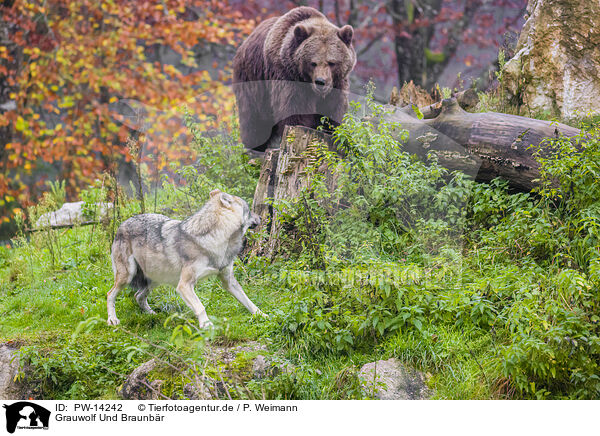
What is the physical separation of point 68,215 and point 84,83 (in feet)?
20.2

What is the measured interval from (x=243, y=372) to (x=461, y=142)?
3700 mm

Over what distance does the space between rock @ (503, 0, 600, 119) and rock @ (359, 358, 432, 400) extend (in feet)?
14.7

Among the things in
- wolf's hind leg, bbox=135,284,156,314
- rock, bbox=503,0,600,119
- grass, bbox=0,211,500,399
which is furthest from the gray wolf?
rock, bbox=503,0,600,119

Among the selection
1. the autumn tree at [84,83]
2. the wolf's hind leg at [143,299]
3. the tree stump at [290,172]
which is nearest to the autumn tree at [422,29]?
the autumn tree at [84,83]

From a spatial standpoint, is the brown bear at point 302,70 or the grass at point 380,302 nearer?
the grass at point 380,302

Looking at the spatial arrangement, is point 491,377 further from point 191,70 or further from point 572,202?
point 191,70

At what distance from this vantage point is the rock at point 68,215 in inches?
296

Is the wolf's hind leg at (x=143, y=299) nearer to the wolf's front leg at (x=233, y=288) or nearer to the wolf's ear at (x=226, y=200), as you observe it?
the wolf's front leg at (x=233, y=288)

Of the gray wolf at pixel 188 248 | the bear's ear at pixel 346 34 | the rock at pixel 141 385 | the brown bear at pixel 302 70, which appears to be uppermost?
the bear's ear at pixel 346 34

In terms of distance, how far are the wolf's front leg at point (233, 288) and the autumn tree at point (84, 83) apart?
8355mm

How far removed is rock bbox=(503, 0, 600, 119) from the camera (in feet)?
22.9

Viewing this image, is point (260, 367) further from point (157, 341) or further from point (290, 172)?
point (290, 172)

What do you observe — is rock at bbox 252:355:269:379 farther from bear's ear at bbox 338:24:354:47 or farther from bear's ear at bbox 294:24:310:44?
bear's ear at bbox 338:24:354:47
